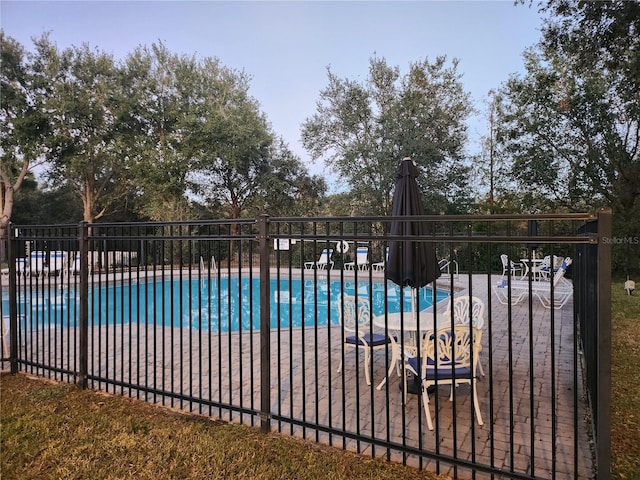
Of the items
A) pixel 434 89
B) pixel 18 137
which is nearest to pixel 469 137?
pixel 434 89

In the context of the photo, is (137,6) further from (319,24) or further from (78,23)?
(319,24)

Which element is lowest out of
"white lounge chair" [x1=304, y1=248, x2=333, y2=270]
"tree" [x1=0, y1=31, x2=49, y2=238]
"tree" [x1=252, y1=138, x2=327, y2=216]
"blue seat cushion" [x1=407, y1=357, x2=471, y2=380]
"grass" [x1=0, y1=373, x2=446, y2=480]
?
"grass" [x1=0, y1=373, x2=446, y2=480]

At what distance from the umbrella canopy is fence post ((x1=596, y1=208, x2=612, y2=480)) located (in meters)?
1.49

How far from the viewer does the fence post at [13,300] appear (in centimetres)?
437

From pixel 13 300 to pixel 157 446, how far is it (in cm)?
271

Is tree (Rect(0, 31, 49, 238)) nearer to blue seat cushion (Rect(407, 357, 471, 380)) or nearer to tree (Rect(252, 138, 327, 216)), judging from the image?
tree (Rect(252, 138, 327, 216))

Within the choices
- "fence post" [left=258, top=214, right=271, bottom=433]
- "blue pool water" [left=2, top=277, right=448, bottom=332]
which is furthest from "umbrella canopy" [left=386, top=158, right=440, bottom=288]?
"fence post" [left=258, top=214, right=271, bottom=433]

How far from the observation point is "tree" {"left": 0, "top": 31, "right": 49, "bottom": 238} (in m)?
18.0

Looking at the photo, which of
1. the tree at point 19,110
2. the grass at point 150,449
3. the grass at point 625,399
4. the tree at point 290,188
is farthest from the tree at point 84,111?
the grass at point 625,399

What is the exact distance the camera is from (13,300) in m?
4.48

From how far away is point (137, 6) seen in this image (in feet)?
40.2

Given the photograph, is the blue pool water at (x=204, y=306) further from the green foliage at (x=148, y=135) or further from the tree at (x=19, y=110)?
the tree at (x=19, y=110)

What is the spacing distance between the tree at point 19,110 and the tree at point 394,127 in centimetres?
1172

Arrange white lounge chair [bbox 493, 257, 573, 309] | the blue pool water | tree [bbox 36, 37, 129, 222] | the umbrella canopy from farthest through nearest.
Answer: tree [bbox 36, 37, 129, 222], white lounge chair [bbox 493, 257, 573, 309], the umbrella canopy, the blue pool water
